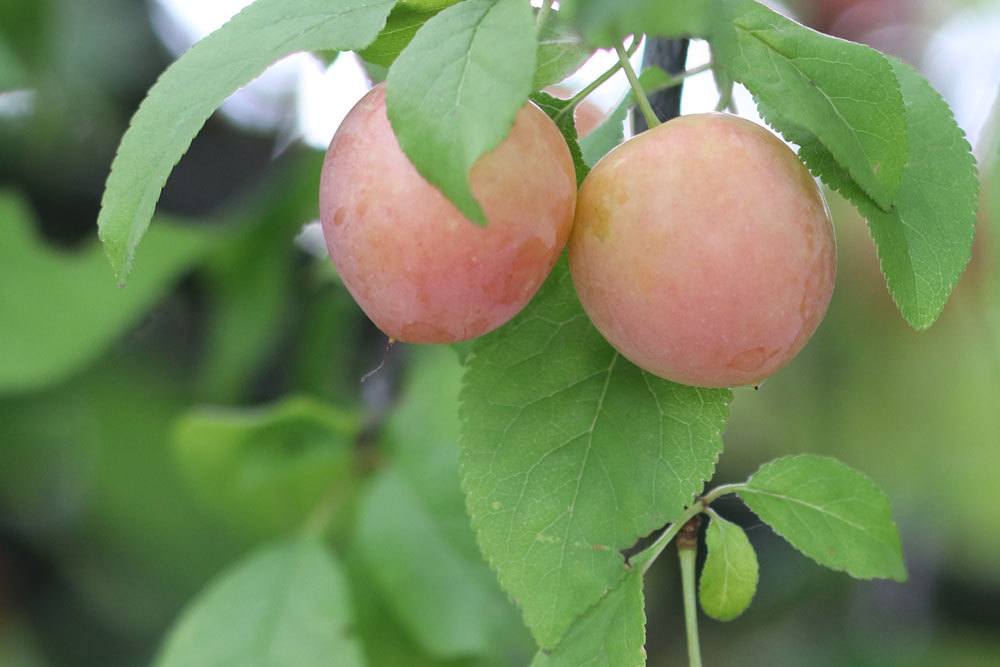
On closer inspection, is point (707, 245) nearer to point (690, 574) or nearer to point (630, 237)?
point (630, 237)

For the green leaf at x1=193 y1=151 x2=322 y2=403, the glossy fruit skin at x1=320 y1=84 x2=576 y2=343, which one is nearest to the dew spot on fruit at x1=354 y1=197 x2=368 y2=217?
the glossy fruit skin at x1=320 y1=84 x2=576 y2=343

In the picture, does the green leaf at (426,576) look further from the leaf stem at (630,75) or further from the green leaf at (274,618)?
the leaf stem at (630,75)

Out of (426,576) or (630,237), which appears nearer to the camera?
(630,237)

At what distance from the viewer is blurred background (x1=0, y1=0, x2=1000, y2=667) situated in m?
0.91

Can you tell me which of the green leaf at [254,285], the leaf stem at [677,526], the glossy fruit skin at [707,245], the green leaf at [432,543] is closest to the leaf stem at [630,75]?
the glossy fruit skin at [707,245]

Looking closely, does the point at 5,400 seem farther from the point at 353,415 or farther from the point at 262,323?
the point at 353,415

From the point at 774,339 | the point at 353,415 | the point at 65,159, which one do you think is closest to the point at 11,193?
the point at 65,159

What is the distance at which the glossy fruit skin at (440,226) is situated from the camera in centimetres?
31

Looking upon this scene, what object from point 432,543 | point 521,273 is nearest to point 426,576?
point 432,543

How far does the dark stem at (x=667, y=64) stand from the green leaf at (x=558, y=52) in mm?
63

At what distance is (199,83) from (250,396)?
0.75 m

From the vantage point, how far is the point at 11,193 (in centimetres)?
97

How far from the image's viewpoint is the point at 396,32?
368mm

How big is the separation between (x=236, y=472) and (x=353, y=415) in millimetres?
111
